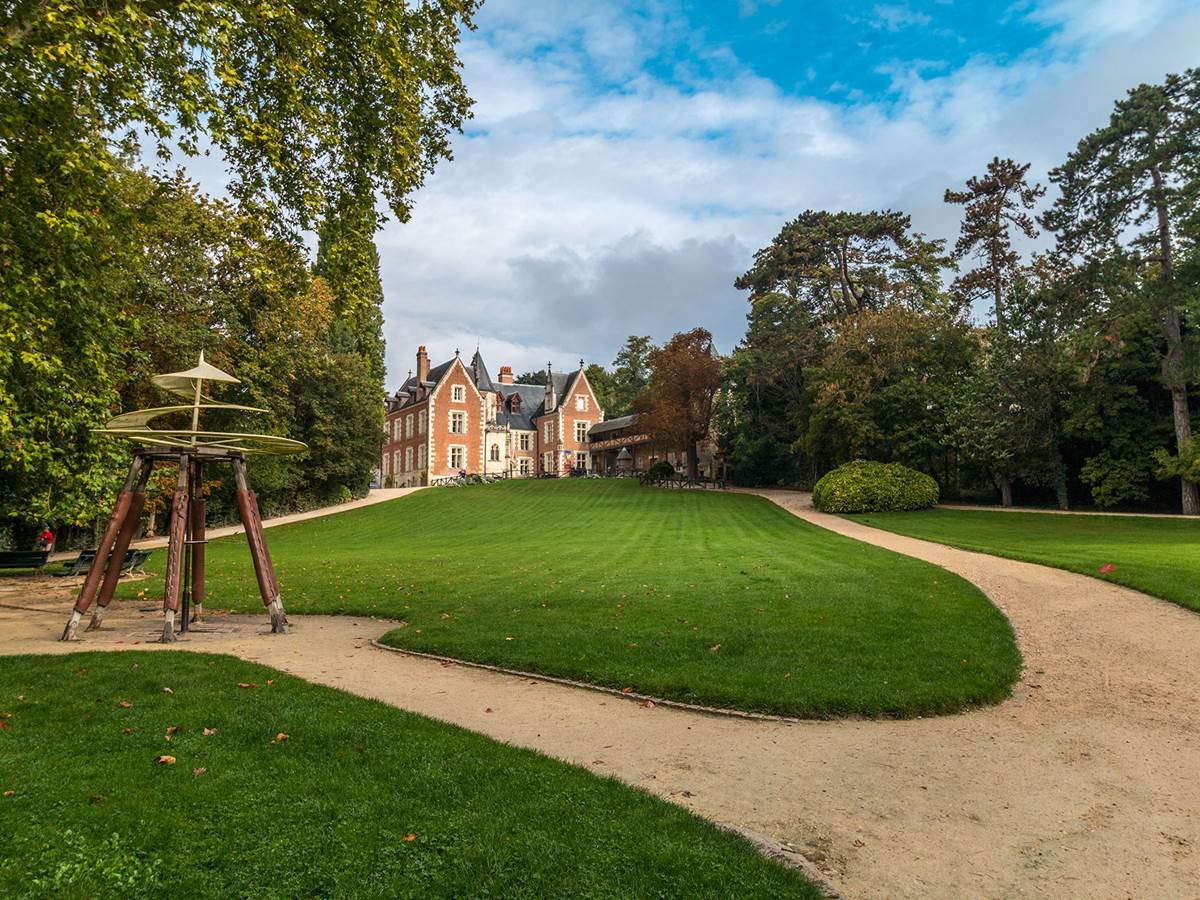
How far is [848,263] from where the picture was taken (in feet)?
144

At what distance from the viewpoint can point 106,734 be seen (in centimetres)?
511

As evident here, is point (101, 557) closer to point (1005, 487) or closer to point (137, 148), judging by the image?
point (137, 148)

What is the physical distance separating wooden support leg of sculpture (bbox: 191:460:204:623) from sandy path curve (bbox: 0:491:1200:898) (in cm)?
167

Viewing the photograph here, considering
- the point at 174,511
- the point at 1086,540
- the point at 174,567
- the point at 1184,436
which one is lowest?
the point at 1086,540

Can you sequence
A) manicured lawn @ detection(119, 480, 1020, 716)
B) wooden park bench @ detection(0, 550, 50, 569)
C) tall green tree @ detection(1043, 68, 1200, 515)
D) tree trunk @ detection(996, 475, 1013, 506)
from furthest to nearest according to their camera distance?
tree trunk @ detection(996, 475, 1013, 506)
tall green tree @ detection(1043, 68, 1200, 515)
wooden park bench @ detection(0, 550, 50, 569)
manicured lawn @ detection(119, 480, 1020, 716)

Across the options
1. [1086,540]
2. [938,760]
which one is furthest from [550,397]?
[938,760]

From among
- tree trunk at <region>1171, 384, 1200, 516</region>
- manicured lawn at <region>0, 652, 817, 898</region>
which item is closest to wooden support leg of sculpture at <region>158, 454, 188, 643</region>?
manicured lawn at <region>0, 652, 817, 898</region>

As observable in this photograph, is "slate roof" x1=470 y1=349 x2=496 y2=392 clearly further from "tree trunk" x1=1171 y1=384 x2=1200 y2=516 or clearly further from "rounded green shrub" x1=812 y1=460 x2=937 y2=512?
"tree trunk" x1=1171 y1=384 x2=1200 y2=516

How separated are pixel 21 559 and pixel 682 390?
35372 mm

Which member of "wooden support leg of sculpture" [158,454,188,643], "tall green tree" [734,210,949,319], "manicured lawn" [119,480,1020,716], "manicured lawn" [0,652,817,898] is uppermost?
"tall green tree" [734,210,949,319]

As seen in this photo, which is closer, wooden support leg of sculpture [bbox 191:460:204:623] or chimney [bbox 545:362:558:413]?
wooden support leg of sculpture [bbox 191:460:204:623]

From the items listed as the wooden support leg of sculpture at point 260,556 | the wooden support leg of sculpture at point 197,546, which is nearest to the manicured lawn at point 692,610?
the wooden support leg of sculpture at point 197,546

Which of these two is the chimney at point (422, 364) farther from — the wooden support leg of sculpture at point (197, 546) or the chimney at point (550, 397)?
the wooden support leg of sculpture at point (197, 546)

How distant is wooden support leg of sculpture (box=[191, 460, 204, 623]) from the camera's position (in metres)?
10.8
